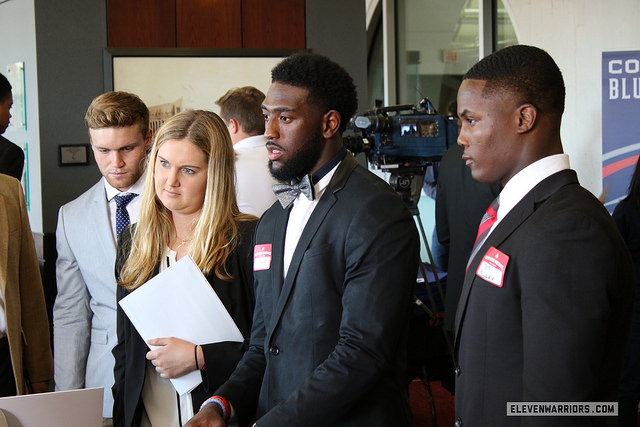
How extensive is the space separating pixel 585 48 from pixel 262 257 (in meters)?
3.91

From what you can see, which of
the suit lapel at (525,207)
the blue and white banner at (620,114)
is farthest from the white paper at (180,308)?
the blue and white banner at (620,114)

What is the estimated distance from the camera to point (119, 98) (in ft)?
7.56

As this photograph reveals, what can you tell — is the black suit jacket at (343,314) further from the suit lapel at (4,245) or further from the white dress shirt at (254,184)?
the white dress shirt at (254,184)

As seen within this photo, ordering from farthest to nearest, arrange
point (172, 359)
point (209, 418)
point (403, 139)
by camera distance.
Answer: point (403, 139)
point (172, 359)
point (209, 418)

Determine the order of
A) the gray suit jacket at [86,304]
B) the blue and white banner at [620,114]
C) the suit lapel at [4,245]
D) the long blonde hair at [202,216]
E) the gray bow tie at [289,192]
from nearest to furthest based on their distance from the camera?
the gray bow tie at [289,192] → the long blonde hair at [202,216] → the suit lapel at [4,245] → the gray suit jacket at [86,304] → the blue and white banner at [620,114]

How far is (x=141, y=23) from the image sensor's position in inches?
166

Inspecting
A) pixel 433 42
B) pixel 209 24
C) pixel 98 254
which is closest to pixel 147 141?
pixel 98 254

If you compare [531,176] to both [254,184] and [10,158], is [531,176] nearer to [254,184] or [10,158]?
[254,184]

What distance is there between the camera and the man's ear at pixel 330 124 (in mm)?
1654

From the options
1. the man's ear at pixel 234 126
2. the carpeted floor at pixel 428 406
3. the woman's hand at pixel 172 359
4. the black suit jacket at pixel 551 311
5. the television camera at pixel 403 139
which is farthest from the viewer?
the carpeted floor at pixel 428 406

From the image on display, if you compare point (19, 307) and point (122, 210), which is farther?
point (122, 210)

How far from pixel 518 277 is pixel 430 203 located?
21.6ft

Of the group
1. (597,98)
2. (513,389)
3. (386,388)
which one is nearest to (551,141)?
(513,389)

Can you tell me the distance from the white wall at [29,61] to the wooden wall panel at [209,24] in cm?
90
